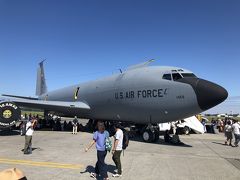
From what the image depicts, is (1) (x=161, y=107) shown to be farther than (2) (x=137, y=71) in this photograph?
No

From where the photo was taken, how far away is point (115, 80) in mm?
19641

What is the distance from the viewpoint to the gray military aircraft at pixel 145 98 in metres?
14.3

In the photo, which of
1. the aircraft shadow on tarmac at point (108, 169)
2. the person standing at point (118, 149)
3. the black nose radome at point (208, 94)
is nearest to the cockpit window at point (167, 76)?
the black nose radome at point (208, 94)

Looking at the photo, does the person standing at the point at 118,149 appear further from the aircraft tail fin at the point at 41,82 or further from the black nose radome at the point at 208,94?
the aircraft tail fin at the point at 41,82

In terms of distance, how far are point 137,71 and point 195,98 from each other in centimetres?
530

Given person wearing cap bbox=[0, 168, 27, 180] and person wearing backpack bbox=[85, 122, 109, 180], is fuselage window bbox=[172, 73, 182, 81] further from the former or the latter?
person wearing cap bbox=[0, 168, 27, 180]

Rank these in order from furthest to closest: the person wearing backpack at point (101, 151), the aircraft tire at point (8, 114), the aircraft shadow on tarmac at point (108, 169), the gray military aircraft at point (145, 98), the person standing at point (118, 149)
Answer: the aircraft tire at point (8, 114)
the gray military aircraft at point (145, 98)
the aircraft shadow on tarmac at point (108, 169)
the person standing at point (118, 149)
the person wearing backpack at point (101, 151)

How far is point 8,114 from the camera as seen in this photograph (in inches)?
753

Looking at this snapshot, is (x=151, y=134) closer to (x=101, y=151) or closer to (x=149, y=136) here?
(x=149, y=136)

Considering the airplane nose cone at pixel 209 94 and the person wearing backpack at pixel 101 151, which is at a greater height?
the airplane nose cone at pixel 209 94

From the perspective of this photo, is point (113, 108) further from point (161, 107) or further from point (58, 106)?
point (58, 106)

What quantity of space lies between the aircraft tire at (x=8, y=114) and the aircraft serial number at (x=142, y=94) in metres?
7.39

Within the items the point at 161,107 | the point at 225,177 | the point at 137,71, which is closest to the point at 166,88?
the point at 161,107

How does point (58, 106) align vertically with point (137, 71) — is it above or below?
below
